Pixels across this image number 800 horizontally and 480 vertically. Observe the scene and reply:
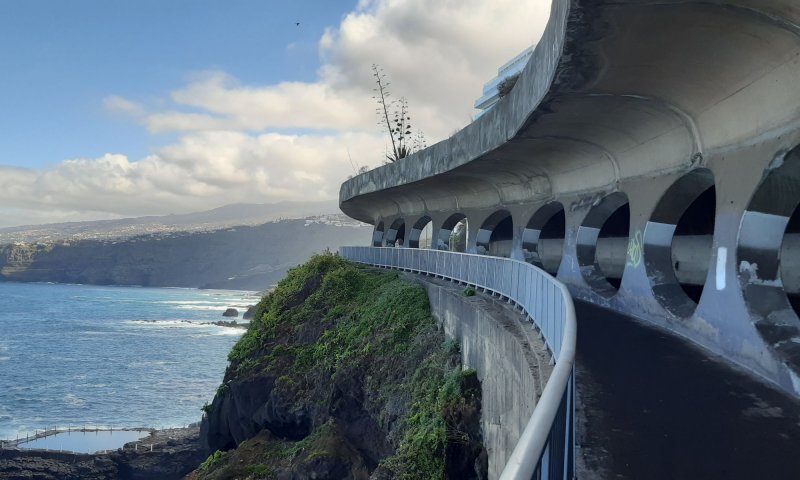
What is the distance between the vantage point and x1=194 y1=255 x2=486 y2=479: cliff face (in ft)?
46.5

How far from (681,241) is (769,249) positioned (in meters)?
7.65

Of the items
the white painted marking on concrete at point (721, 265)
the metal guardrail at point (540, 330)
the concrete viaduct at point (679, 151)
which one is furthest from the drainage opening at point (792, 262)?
the metal guardrail at point (540, 330)

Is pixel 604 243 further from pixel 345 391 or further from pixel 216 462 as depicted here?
pixel 216 462

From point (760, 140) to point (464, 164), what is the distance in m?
12.7

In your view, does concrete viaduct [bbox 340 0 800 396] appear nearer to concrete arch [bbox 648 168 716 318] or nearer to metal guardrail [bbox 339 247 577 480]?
concrete arch [bbox 648 168 716 318]

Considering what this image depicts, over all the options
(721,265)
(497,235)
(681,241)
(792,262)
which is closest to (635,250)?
(792,262)

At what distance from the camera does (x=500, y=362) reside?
11820mm

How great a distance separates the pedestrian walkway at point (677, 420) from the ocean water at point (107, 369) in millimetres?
51047

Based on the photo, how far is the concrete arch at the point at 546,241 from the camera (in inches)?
966

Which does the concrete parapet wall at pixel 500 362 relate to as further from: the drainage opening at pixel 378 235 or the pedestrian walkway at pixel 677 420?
the drainage opening at pixel 378 235

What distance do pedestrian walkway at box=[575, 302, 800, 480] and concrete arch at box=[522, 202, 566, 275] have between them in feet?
46.9

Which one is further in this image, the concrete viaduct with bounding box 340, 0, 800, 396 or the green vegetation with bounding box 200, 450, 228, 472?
the green vegetation with bounding box 200, 450, 228, 472

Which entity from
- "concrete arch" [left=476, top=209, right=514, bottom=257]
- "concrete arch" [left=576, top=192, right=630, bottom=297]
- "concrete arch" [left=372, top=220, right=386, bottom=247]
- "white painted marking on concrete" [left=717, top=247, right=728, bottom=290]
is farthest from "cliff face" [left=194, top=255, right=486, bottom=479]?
"concrete arch" [left=372, top=220, right=386, bottom=247]

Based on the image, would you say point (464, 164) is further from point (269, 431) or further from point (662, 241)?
point (269, 431)
